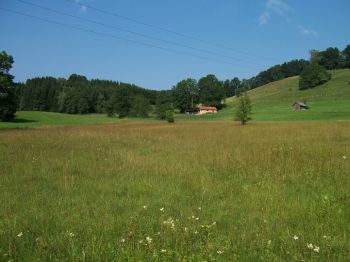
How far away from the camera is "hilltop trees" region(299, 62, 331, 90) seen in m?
139

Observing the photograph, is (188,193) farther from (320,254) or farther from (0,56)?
(0,56)

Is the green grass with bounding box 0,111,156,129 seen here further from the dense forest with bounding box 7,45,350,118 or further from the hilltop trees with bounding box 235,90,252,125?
the dense forest with bounding box 7,45,350,118

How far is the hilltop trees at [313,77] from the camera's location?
457 ft

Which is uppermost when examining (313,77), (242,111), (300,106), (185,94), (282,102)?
(313,77)

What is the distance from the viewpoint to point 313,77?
139 metres

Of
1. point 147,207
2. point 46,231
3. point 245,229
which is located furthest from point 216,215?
point 46,231

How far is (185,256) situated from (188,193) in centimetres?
359

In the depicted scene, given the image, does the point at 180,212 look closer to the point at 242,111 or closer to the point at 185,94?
the point at 242,111

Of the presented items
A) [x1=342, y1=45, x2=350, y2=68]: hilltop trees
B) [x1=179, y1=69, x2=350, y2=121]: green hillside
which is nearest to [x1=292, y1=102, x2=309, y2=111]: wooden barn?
[x1=179, y1=69, x2=350, y2=121]: green hillside

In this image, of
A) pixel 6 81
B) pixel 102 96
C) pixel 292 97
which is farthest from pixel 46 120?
pixel 292 97

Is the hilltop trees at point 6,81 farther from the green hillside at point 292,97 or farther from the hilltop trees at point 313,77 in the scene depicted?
the hilltop trees at point 313,77

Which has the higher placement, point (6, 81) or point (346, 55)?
point (346, 55)

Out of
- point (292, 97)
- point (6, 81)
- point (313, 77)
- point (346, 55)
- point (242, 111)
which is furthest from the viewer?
point (346, 55)

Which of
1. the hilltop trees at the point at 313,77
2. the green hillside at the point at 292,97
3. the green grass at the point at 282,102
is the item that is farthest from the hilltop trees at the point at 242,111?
the hilltop trees at the point at 313,77
